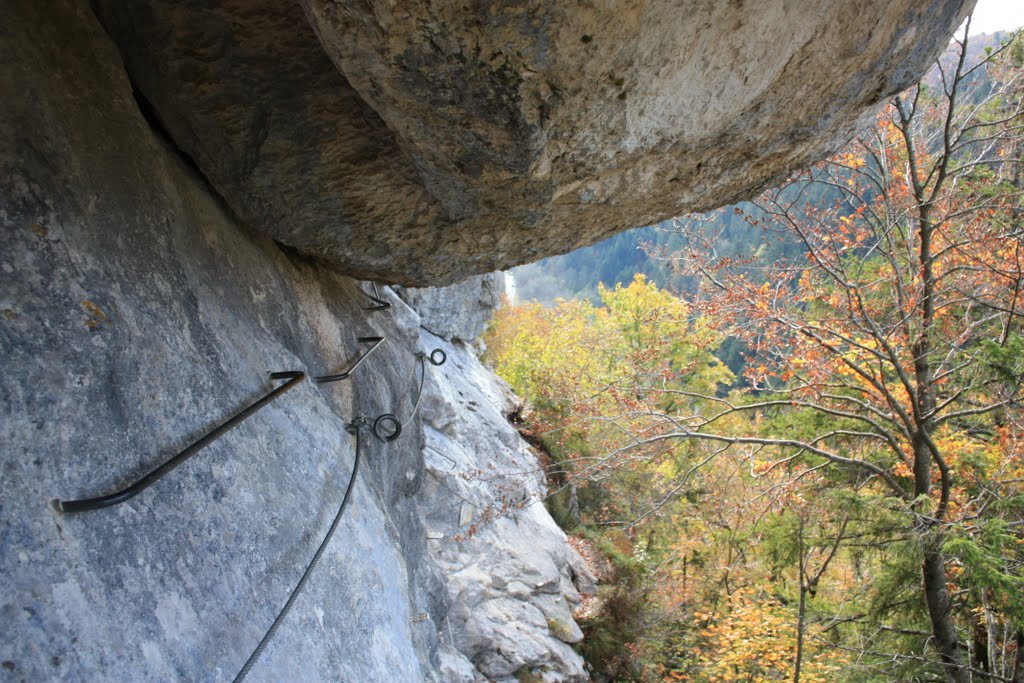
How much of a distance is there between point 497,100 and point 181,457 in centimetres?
166

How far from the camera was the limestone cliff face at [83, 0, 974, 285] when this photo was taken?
84.4 inches

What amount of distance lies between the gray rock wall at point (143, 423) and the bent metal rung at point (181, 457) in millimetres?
38

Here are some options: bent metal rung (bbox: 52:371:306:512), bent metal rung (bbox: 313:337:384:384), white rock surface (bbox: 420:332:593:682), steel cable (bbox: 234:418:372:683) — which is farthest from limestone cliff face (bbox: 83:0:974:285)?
white rock surface (bbox: 420:332:593:682)

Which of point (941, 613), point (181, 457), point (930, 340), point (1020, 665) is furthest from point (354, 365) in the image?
point (930, 340)

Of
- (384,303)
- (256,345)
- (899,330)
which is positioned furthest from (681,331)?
(256,345)

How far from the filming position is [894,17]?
2668 mm

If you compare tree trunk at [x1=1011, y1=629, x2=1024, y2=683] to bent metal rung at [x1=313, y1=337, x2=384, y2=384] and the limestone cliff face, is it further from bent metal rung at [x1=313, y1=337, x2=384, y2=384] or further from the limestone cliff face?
bent metal rung at [x1=313, y1=337, x2=384, y2=384]

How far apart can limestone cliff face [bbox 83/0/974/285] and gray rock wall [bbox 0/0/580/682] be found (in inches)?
14.0

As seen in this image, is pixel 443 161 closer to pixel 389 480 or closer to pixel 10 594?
pixel 10 594

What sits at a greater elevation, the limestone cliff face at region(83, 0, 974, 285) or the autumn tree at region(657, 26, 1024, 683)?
the autumn tree at region(657, 26, 1024, 683)

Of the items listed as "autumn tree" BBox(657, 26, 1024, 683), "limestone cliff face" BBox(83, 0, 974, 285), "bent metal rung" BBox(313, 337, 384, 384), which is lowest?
"bent metal rung" BBox(313, 337, 384, 384)

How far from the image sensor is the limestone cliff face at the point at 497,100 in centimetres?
214

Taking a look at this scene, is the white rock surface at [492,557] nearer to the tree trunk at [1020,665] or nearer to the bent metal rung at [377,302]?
the bent metal rung at [377,302]

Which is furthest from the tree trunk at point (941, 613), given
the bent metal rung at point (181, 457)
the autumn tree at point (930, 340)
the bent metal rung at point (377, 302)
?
the bent metal rung at point (181, 457)
